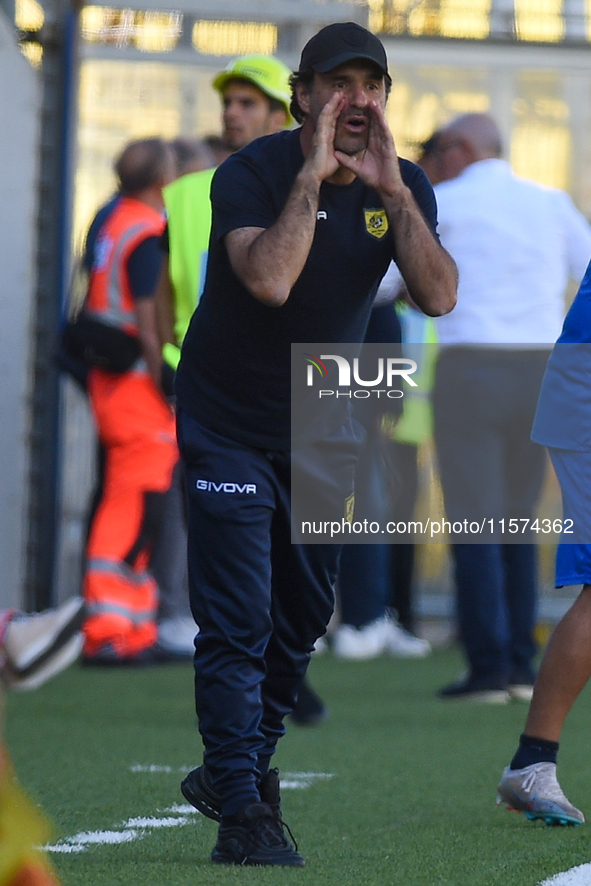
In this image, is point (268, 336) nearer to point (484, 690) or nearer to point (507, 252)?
point (484, 690)

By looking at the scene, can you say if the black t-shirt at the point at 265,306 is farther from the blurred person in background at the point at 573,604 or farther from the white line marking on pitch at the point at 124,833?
the white line marking on pitch at the point at 124,833

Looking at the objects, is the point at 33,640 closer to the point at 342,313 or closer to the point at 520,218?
the point at 342,313

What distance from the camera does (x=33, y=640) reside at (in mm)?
3625

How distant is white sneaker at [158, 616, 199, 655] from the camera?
8133 millimetres

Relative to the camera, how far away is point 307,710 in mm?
5688

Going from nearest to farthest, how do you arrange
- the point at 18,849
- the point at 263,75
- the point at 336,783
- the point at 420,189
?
1. the point at 18,849
2. the point at 420,189
3. the point at 336,783
4. the point at 263,75

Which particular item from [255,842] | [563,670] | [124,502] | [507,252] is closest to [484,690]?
[507,252]

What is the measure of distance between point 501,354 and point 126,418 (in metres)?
1.89

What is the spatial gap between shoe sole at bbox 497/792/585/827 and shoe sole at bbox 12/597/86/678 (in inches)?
42.4

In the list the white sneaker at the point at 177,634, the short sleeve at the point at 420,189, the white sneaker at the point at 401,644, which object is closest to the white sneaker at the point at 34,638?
the short sleeve at the point at 420,189

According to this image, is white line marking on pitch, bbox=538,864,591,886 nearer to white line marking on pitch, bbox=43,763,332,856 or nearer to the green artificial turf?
the green artificial turf

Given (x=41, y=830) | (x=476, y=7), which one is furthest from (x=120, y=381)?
(x=41, y=830)

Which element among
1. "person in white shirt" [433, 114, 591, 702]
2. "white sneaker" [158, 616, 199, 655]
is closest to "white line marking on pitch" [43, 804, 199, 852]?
"person in white shirt" [433, 114, 591, 702]

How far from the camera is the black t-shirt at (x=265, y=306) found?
3.32 metres
